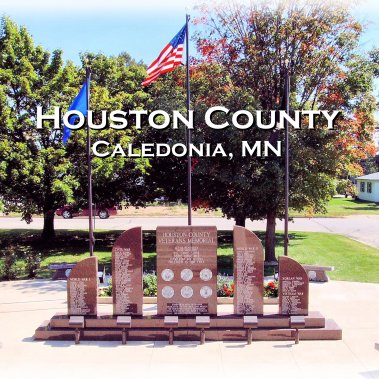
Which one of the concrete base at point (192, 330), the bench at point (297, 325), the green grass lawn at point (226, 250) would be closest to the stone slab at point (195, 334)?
the concrete base at point (192, 330)

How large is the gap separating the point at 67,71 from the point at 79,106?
932cm

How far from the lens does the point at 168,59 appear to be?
43.0 feet

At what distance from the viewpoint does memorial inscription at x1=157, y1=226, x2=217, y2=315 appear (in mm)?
10422

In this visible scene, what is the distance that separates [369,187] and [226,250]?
36.7 meters

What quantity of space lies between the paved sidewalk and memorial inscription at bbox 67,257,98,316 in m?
0.73

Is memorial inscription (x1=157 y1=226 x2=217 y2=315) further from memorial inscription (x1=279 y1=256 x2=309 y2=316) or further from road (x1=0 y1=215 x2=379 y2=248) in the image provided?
road (x1=0 y1=215 x2=379 y2=248)

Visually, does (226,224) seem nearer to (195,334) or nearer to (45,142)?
(45,142)

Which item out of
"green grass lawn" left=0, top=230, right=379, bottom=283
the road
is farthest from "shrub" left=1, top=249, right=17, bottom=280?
the road

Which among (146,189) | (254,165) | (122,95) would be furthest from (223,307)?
(122,95)

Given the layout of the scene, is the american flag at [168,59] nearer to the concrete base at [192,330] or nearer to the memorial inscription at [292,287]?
the memorial inscription at [292,287]

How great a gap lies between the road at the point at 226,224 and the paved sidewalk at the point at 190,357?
1707 cm

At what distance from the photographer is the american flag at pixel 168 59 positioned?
1308 centimetres

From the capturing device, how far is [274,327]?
33.4 ft

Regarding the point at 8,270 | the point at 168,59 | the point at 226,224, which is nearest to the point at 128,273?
the point at 168,59
